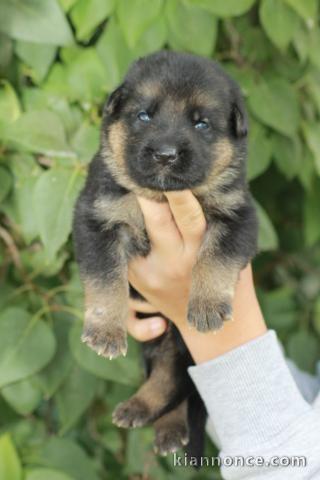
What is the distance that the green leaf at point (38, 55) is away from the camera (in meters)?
3.14

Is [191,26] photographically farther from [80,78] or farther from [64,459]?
[64,459]

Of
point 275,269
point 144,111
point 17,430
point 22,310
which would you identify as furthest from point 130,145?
point 275,269

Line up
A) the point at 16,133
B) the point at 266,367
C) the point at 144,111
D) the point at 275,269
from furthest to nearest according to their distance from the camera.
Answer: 1. the point at 275,269
2. the point at 16,133
3. the point at 266,367
4. the point at 144,111

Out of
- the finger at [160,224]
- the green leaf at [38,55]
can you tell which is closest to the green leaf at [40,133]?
the green leaf at [38,55]

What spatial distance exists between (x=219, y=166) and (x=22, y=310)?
958 mm

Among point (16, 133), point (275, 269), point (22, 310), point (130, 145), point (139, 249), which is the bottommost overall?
point (275, 269)

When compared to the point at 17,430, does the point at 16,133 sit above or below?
above

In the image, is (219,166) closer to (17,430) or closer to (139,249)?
(139,249)

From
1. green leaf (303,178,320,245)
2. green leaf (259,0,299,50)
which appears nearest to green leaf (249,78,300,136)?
green leaf (259,0,299,50)

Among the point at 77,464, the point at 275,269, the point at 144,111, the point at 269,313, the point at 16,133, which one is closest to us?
the point at 144,111

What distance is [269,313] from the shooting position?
3.78 m

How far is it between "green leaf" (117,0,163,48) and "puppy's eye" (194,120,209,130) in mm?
441

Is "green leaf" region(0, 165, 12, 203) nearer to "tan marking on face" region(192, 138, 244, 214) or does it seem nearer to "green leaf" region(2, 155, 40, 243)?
"green leaf" region(2, 155, 40, 243)

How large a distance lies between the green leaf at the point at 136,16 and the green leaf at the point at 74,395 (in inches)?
50.2
